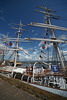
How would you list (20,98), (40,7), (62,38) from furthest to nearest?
1. (40,7)
2. (62,38)
3. (20,98)

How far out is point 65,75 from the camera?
6953 millimetres

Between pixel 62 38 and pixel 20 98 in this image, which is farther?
pixel 62 38

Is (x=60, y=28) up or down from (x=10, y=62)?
up

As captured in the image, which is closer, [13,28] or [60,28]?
[60,28]

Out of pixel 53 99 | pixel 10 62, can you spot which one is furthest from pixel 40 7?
pixel 10 62

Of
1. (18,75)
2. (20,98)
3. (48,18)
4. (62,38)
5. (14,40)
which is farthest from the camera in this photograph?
(14,40)

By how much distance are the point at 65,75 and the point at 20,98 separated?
656 cm

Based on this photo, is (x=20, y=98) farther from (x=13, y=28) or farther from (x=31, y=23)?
(x=13, y=28)

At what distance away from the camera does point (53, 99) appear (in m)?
2.85

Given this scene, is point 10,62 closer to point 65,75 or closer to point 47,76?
point 47,76

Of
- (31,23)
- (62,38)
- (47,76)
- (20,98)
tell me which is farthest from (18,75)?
(62,38)

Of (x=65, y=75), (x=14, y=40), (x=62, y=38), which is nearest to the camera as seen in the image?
(x=65, y=75)

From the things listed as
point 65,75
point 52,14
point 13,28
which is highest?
point 52,14

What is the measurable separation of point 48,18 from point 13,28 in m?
14.9
